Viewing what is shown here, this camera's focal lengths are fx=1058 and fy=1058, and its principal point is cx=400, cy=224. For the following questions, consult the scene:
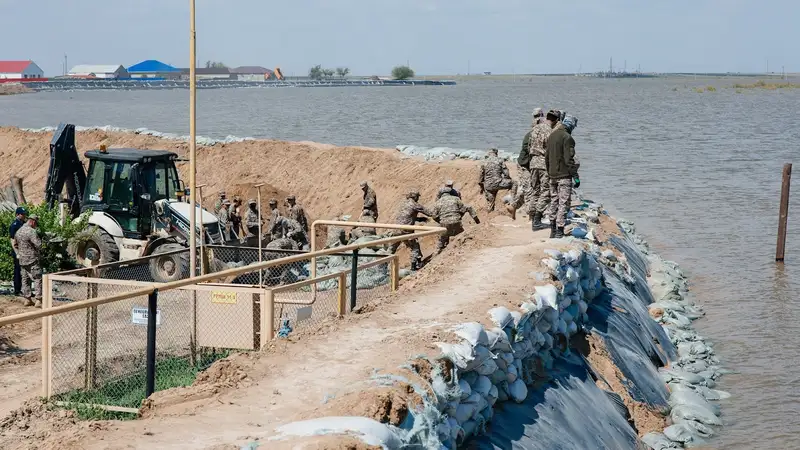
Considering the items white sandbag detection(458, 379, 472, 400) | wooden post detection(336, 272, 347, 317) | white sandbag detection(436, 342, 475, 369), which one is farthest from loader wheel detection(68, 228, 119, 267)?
white sandbag detection(458, 379, 472, 400)

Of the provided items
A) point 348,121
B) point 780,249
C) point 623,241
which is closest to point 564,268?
point 623,241

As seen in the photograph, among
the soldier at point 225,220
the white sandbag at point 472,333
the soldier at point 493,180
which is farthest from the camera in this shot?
the soldier at point 493,180

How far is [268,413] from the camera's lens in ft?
24.0

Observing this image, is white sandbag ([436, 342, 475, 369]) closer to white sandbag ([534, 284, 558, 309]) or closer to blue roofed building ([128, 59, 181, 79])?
white sandbag ([534, 284, 558, 309])

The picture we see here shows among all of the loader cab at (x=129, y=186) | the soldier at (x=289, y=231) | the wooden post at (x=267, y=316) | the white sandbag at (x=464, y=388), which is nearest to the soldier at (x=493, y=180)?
the soldier at (x=289, y=231)

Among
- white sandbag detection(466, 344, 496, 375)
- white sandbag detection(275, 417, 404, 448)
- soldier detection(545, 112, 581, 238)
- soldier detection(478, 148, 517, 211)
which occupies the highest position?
soldier detection(545, 112, 581, 238)

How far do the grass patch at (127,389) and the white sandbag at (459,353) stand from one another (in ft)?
7.78

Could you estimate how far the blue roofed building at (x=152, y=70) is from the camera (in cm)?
16500

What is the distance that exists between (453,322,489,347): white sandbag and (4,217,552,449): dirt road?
0.51 feet

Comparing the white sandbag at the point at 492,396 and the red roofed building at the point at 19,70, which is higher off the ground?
the red roofed building at the point at 19,70

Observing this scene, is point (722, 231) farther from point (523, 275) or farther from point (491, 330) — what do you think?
point (491, 330)

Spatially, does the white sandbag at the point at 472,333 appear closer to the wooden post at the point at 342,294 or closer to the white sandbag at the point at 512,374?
the white sandbag at the point at 512,374

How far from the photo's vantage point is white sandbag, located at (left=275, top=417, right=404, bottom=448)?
657 centimetres

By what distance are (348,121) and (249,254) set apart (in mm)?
52210
